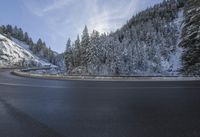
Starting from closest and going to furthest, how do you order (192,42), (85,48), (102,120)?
(102,120)
(192,42)
(85,48)

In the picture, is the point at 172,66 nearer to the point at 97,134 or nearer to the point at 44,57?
the point at 44,57

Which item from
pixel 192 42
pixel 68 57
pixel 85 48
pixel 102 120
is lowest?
pixel 102 120

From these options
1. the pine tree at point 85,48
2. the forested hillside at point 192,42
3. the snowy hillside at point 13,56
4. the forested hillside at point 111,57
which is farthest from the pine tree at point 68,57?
the snowy hillside at point 13,56

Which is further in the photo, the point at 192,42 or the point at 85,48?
the point at 85,48

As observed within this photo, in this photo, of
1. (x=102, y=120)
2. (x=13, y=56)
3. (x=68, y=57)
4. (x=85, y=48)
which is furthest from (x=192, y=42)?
(x=13, y=56)

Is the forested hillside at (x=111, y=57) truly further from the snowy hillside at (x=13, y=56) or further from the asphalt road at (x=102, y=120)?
the snowy hillside at (x=13, y=56)

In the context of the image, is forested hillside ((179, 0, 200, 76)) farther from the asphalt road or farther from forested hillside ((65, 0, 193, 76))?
the asphalt road

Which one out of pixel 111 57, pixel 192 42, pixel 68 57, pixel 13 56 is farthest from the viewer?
pixel 13 56

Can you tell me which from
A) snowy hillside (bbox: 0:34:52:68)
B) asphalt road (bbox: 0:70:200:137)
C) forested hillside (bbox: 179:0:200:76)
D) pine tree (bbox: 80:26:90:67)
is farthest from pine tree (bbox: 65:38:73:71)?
snowy hillside (bbox: 0:34:52:68)

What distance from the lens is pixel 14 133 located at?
238 inches

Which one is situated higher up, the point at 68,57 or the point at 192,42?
the point at 68,57

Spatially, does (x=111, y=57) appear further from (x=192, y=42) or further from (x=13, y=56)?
(x=13, y=56)

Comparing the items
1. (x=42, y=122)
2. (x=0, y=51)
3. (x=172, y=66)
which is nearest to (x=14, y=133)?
(x=42, y=122)

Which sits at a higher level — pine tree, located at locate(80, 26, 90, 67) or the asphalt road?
pine tree, located at locate(80, 26, 90, 67)
